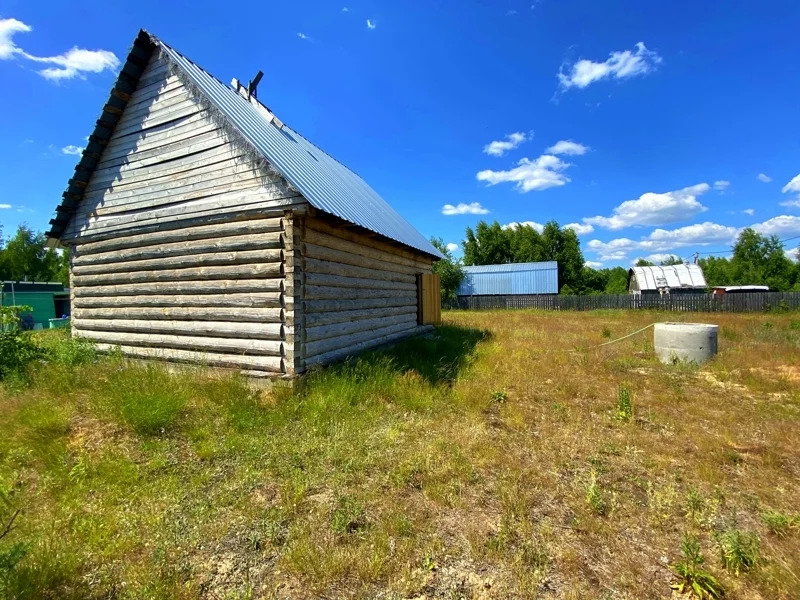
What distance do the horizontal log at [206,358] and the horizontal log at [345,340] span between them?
2.04 feet

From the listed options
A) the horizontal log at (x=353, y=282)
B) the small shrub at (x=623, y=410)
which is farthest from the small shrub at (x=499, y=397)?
the horizontal log at (x=353, y=282)

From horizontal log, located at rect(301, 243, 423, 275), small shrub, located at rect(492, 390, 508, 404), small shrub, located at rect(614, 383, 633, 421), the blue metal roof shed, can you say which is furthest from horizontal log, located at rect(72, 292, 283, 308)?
the blue metal roof shed

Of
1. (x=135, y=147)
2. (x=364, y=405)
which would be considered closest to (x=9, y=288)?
(x=135, y=147)

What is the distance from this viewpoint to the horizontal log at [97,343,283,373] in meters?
6.62

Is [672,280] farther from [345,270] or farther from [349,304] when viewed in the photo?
[345,270]

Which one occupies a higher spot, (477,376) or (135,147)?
(135,147)

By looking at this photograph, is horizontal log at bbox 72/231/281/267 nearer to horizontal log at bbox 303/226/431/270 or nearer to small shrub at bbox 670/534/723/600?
horizontal log at bbox 303/226/431/270

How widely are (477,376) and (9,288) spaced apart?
33.4m

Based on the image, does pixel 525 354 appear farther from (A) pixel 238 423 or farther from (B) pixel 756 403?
(A) pixel 238 423

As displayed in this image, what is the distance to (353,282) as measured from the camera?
842 cm

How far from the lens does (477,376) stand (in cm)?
809

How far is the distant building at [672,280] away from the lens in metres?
33.5

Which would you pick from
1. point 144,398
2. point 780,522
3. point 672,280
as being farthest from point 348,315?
point 672,280

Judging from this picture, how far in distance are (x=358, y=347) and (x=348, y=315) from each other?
847 millimetres
